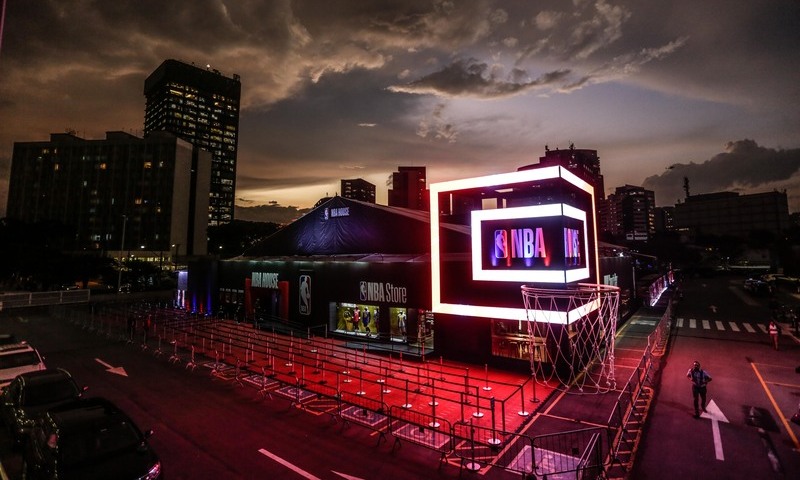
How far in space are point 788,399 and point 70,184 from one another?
15374 centimetres

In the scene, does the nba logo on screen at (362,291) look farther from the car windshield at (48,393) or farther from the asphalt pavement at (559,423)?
the car windshield at (48,393)

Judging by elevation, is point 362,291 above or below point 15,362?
above

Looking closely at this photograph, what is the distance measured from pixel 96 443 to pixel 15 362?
9448 millimetres

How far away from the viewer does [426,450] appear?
1000 centimetres

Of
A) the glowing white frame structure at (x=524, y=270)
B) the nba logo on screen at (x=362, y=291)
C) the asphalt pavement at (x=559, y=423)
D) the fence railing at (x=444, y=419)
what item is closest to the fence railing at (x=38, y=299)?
the fence railing at (x=444, y=419)

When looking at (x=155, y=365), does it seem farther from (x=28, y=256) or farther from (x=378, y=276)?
(x=28, y=256)

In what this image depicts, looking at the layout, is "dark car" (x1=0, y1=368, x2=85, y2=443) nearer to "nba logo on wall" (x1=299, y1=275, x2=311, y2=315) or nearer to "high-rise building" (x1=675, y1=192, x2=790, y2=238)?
"nba logo on wall" (x1=299, y1=275, x2=311, y2=315)

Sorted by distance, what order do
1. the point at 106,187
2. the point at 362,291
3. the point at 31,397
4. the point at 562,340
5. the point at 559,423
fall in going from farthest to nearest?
1. the point at 106,187
2. the point at 362,291
3. the point at 562,340
4. the point at 559,423
5. the point at 31,397

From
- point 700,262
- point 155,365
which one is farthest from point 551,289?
point 700,262

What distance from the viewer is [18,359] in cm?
1337

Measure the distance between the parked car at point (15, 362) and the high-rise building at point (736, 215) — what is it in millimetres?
185320

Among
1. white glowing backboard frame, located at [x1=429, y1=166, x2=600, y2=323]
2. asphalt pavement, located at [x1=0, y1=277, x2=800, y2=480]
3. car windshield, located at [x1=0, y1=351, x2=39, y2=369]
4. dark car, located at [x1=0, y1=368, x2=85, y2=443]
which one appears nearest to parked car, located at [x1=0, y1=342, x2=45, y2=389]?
car windshield, located at [x1=0, y1=351, x2=39, y2=369]

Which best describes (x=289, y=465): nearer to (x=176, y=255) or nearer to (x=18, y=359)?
(x=18, y=359)

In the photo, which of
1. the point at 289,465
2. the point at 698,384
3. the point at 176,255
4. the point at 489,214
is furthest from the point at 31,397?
the point at 176,255
